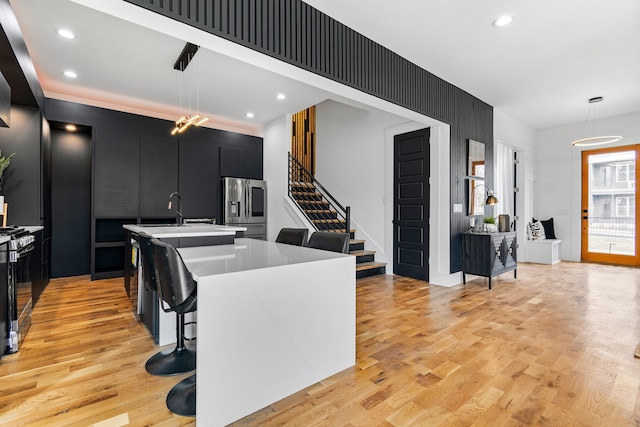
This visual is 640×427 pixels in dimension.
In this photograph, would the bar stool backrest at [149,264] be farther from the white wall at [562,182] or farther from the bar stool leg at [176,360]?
the white wall at [562,182]

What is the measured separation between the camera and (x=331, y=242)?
2893 mm

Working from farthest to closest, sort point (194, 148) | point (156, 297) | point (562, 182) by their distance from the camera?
point (562, 182), point (194, 148), point (156, 297)

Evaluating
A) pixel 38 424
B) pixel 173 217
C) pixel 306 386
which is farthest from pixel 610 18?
pixel 173 217

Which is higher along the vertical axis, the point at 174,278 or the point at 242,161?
the point at 242,161

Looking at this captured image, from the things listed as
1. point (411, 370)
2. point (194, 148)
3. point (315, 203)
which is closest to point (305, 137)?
point (315, 203)

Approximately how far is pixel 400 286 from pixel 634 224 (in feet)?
17.5

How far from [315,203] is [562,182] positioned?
18.5ft

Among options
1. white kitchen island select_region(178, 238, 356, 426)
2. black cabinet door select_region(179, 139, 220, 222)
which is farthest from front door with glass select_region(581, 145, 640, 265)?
black cabinet door select_region(179, 139, 220, 222)

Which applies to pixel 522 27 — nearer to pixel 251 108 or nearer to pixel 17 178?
pixel 251 108

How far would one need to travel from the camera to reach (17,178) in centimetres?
394

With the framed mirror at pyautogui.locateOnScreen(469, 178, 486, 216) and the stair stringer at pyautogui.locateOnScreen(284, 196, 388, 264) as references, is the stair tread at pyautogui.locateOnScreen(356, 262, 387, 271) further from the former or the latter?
the framed mirror at pyautogui.locateOnScreen(469, 178, 486, 216)

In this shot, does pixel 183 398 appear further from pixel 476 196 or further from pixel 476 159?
pixel 476 159

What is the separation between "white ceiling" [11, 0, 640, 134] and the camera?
2.92 m

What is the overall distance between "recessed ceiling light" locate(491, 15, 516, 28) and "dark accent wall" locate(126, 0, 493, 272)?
100 cm
